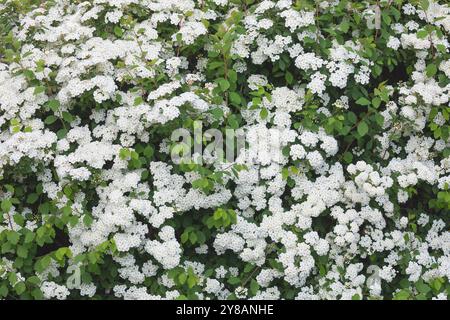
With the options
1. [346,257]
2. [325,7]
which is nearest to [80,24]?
[325,7]

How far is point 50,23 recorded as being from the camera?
4.84 meters

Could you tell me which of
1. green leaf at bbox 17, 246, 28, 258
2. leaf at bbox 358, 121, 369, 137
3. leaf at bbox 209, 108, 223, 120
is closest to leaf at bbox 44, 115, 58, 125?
green leaf at bbox 17, 246, 28, 258

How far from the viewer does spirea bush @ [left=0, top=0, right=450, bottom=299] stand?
4.10 m

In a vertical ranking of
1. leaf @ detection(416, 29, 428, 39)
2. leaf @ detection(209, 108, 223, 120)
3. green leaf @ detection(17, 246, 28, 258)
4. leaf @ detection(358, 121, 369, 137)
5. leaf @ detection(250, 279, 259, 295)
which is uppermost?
leaf @ detection(416, 29, 428, 39)

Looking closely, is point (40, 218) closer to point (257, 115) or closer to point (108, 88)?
point (108, 88)

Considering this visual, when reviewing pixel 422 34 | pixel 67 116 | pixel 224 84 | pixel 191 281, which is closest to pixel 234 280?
pixel 191 281

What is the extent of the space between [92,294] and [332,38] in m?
2.35

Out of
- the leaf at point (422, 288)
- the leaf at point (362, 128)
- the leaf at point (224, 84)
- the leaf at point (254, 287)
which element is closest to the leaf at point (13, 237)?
the leaf at point (254, 287)

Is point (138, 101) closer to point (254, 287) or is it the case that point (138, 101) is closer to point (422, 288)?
point (254, 287)

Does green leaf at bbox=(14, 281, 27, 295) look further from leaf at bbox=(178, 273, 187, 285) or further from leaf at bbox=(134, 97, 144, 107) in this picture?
leaf at bbox=(134, 97, 144, 107)

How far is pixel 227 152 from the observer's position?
4270 mm

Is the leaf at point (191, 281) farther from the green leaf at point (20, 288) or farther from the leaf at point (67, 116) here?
the leaf at point (67, 116)
